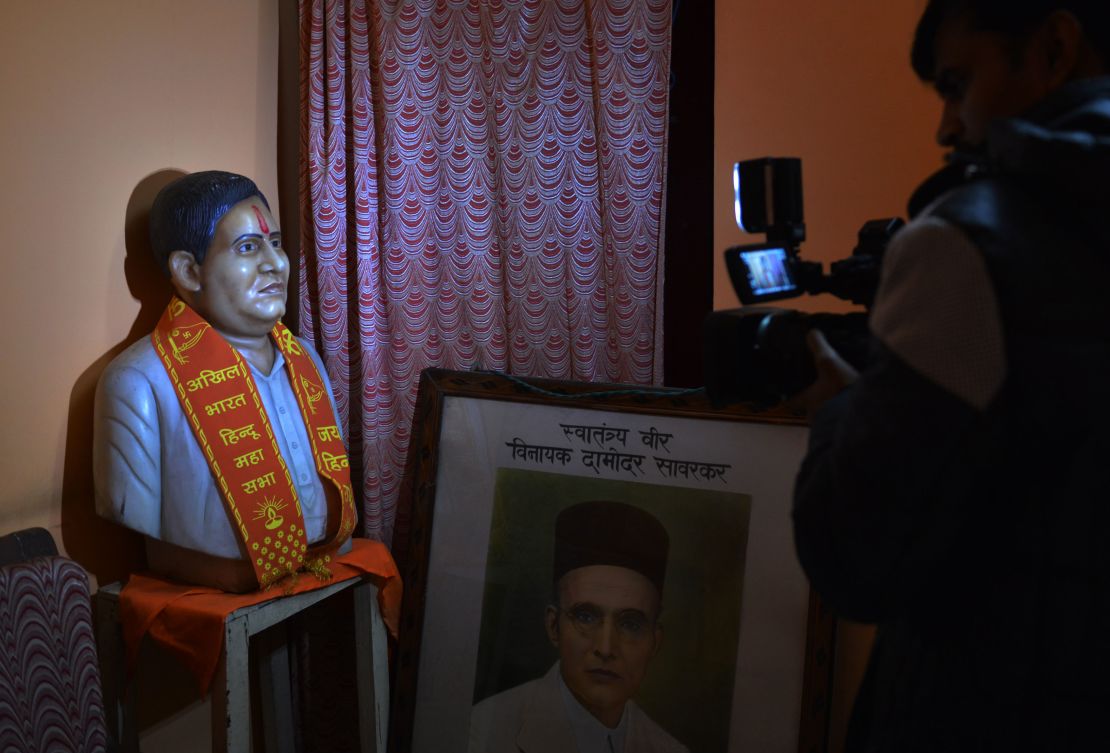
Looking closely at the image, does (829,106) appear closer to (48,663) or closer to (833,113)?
(833,113)

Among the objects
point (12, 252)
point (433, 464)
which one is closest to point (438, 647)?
point (433, 464)

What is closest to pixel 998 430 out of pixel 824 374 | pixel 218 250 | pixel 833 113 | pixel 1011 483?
pixel 1011 483

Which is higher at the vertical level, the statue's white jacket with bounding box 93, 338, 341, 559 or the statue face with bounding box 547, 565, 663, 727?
the statue's white jacket with bounding box 93, 338, 341, 559

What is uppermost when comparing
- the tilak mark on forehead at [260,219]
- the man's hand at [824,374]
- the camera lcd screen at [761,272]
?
the tilak mark on forehead at [260,219]

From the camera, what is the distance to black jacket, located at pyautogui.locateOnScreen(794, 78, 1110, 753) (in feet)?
2.22

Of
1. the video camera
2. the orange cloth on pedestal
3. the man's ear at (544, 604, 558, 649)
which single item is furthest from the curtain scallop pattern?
the video camera

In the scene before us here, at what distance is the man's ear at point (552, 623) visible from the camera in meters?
1.88

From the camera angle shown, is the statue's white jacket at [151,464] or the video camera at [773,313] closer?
the video camera at [773,313]

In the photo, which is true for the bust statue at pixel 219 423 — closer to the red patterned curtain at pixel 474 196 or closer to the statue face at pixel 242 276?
the statue face at pixel 242 276

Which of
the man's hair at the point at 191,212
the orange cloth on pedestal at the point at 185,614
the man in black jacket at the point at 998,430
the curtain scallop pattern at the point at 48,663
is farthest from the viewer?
the man's hair at the point at 191,212

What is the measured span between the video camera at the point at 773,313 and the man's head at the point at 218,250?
3.54ft

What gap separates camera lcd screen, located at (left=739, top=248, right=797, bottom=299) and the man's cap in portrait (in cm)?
91

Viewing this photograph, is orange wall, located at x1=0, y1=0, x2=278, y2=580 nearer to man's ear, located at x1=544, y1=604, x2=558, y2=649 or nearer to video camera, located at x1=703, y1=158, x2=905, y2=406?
man's ear, located at x1=544, y1=604, x2=558, y2=649

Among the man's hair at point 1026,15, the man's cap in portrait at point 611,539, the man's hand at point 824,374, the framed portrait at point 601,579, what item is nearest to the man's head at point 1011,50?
the man's hair at point 1026,15
